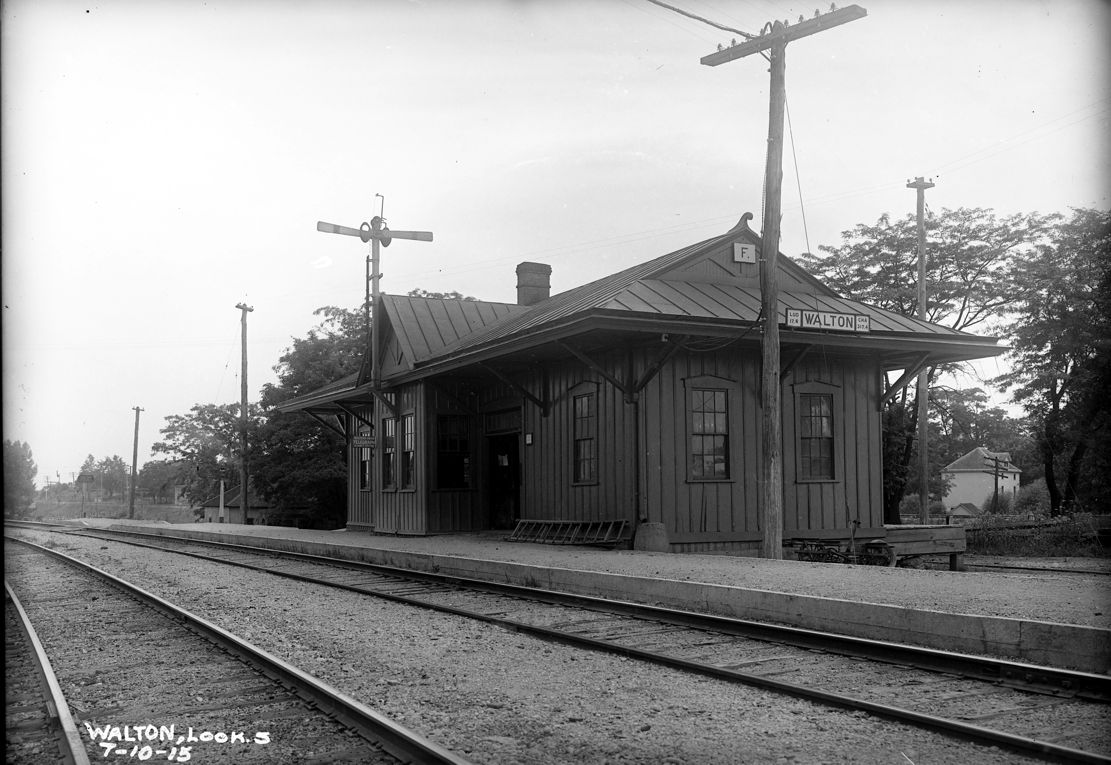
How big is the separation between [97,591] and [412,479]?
9.24 metres

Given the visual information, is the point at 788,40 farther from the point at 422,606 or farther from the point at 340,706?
the point at 340,706

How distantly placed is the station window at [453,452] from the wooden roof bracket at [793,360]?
7594 mm

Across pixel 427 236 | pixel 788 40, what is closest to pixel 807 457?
pixel 788 40

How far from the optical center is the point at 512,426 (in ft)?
64.5

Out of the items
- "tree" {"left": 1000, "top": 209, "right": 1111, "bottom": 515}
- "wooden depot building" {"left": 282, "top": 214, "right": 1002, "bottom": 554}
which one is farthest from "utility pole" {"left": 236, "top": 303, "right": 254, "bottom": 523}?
"tree" {"left": 1000, "top": 209, "right": 1111, "bottom": 515}

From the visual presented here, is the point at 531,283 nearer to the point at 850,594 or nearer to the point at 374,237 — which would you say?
the point at 374,237

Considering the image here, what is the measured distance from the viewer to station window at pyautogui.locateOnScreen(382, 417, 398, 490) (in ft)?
74.8

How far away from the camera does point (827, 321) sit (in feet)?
49.9

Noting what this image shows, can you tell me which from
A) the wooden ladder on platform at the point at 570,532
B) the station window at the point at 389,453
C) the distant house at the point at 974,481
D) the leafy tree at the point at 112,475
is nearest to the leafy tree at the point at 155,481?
the leafy tree at the point at 112,475

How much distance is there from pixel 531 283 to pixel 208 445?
43778 mm

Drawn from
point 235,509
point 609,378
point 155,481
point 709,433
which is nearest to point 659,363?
point 609,378

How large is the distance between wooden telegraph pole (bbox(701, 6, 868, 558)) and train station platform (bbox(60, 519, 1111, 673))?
973 millimetres

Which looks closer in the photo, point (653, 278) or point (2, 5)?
point (2, 5)

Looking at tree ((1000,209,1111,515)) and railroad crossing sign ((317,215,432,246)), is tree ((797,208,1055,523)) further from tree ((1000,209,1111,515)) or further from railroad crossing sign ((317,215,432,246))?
railroad crossing sign ((317,215,432,246))
